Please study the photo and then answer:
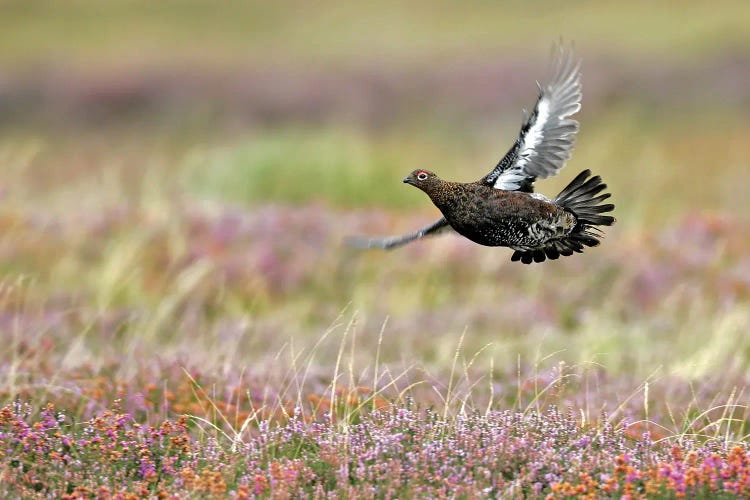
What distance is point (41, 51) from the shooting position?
3447 centimetres

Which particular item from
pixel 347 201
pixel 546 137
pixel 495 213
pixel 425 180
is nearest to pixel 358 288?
pixel 347 201

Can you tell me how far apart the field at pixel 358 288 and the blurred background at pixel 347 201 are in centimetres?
6

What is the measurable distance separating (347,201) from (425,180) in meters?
10.4

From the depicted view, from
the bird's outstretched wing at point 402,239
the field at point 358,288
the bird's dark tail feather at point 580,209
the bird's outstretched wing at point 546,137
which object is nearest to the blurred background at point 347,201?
the field at point 358,288

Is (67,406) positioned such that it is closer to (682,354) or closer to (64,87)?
(682,354)

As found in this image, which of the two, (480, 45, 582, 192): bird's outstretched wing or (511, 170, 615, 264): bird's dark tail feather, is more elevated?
(480, 45, 582, 192): bird's outstretched wing

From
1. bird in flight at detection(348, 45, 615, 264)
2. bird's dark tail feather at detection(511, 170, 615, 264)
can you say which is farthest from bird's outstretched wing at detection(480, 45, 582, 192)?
bird's dark tail feather at detection(511, 170, 615, 264)

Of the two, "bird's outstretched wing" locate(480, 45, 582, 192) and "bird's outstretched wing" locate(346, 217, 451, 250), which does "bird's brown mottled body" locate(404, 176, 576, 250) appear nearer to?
"bird's outstretched wing" locate(480, 45, 582, 192)

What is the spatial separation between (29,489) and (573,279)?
311 inches

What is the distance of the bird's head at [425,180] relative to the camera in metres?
5.48

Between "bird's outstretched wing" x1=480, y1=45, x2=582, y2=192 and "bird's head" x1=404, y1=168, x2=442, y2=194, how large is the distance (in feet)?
0.98

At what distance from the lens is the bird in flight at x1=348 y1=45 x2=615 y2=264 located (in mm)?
5422

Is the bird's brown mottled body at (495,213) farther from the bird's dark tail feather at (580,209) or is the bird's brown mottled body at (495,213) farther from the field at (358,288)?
the field at (358,288)

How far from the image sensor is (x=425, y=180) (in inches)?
218
